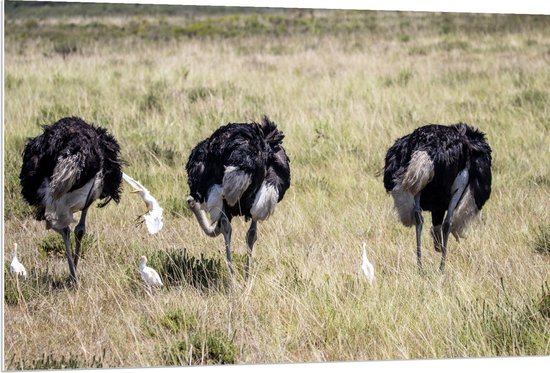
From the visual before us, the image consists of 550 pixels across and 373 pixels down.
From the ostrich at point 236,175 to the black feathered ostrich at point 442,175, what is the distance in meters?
0.69

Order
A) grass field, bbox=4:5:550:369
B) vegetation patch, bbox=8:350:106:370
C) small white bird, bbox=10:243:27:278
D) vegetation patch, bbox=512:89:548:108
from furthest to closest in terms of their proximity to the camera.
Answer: vegetation patch, bbox=512:89:548:108 < small white bird, bbox=10:243:27:278 < grass field, bbox=4:5:550:369 < vegetation patch, bbox=8:350:106:370

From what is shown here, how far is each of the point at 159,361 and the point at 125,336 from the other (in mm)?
225

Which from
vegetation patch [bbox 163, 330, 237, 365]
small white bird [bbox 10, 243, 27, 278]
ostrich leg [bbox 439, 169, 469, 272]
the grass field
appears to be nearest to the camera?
vegetation patch [bbox 163, 330, 237, 365]

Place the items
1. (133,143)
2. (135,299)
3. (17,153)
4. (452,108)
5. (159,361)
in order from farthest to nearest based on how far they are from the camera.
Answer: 1. (452,108)
2. (133,143)
3. (17,153)
4. (135,299)
5. (159,361)

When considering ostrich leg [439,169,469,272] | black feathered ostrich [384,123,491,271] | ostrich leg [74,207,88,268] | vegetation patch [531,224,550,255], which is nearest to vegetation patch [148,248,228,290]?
ostrich leg [74,207,88,268]

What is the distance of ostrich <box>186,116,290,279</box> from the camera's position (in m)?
5.16

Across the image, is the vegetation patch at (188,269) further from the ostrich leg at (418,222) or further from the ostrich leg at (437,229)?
the ostrich leg at (437,229)

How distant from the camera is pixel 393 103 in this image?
341 inches

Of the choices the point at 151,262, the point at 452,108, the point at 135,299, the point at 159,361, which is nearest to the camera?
the point at 159,361

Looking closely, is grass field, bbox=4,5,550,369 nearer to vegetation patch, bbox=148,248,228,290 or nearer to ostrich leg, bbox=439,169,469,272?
vegetation patch, bbox=148,248,228,290

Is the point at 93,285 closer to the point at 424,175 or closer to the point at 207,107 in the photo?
the point at 424,175

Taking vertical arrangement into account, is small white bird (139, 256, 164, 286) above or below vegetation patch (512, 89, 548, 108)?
below

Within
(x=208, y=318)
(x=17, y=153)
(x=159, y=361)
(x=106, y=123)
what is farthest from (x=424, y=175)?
(x=106, y=123)

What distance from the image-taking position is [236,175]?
16.8 ft
